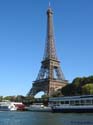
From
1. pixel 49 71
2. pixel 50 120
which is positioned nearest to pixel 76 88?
pixel 49 71

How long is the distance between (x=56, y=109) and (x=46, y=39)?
4543 cm

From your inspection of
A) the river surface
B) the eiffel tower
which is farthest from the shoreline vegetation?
the river surface

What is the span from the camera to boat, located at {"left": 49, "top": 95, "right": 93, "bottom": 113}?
92.4 m

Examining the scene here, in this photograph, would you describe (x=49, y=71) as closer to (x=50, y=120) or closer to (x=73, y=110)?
(x=73, y=110)

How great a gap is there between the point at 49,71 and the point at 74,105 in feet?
128

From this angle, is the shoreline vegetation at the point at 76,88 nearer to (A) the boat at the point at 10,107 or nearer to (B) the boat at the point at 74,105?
(B) the boat at the point at 74,105

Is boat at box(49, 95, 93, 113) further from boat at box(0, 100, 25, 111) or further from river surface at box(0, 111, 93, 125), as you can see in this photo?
river surface at box(0, 111, 93, 125)

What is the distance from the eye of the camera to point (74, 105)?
96625 millimetres

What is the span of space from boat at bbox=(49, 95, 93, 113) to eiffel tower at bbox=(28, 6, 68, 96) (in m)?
28.2

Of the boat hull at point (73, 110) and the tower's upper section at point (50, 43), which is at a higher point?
the tower's upper section at point (50, 43)

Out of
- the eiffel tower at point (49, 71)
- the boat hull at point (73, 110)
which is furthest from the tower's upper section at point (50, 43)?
the boat hull at point (73, 110)

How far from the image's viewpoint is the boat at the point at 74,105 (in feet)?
303

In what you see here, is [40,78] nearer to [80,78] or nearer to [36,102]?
[36,102]

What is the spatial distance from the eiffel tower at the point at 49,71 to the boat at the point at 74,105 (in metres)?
28.2
